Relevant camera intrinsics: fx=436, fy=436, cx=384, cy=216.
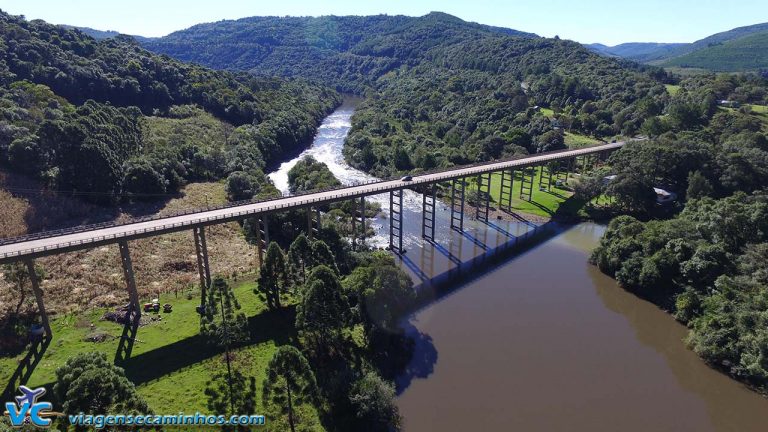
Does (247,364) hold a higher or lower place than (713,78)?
lower

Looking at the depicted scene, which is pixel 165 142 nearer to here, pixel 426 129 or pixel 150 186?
pixel 150 186

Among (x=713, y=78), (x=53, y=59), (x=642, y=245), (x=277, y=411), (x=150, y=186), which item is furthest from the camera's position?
(x=713, y=78)

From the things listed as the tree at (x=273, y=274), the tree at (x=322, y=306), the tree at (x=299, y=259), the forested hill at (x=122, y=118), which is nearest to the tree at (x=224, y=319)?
the tree at (x=322, y=306)

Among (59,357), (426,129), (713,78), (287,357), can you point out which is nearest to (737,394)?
(287,357)

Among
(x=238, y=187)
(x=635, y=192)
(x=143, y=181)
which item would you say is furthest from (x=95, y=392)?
(x=635, y=192)

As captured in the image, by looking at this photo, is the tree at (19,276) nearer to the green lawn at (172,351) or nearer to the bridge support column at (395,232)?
the green lawn at (172,351)

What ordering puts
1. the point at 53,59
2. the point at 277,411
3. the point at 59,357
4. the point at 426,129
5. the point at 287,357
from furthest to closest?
the point at 426,129, the point at 53,59, the point at 59,357, the point at 277,411, the point at 287,357

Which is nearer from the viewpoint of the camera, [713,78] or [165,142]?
[165,142]
